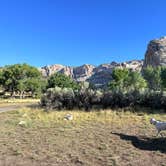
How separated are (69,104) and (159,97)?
20.6ft

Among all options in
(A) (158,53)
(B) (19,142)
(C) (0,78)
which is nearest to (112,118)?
(B) (19,142)

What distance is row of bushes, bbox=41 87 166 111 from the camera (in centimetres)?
1875

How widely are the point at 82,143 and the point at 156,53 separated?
143 meters

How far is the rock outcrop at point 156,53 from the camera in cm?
14325

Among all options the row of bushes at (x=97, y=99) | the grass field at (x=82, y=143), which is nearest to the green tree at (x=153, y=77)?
the row of bushes at (x=97, y=99)

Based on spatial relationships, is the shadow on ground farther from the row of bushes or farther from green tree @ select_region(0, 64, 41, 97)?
green tree @ select_region(0, 64, 41, 97)

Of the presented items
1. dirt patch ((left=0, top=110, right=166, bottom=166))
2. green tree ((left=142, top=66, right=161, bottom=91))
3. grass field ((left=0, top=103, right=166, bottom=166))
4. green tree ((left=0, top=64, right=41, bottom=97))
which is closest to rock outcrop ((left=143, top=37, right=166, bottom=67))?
green tree ((left=142, top=66, right=161, bottom=91))

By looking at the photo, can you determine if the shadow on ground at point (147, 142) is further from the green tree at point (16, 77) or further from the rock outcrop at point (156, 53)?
the rock outcrop at point (156, 53)

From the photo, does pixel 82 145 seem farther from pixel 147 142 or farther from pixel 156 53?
pixel 156 53

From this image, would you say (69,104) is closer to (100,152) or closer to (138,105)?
(138,105)

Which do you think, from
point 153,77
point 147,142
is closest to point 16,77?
point 153,77

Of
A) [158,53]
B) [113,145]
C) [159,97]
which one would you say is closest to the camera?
[113,145]

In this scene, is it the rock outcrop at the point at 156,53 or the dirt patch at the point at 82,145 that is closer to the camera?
the dirt patch at the point at 82,145

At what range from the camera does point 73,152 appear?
870 cm
